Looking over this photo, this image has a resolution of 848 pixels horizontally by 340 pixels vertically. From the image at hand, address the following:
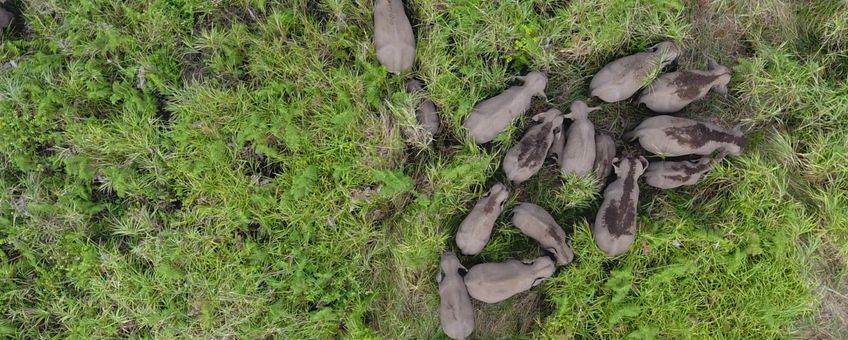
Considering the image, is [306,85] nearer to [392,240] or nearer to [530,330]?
[392,240]

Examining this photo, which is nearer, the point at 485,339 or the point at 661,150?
the point at 661,150

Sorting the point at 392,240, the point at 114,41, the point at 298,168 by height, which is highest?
the point at 114,41

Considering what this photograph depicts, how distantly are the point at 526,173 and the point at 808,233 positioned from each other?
2573 mm

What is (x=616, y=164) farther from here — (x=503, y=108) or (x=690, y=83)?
(x=503, y=108)

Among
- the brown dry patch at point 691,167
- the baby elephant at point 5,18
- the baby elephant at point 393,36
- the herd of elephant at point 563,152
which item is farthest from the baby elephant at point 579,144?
the baby elephant at point 5,18

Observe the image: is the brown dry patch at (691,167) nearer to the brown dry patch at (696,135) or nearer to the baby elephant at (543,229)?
the brown dry patch at (696,135)

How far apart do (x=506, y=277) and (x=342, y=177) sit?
5.41ft

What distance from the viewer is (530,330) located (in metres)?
4.69

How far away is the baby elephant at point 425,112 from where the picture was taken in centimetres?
456

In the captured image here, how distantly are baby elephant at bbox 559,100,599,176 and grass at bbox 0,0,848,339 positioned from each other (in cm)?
15

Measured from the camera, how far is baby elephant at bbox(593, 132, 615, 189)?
14.7ft

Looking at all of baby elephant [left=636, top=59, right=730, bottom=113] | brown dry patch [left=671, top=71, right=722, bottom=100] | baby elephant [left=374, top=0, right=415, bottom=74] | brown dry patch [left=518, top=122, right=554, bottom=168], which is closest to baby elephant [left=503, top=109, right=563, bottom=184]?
brown dry patch [left=518, top=122, right=554, bottom=168]

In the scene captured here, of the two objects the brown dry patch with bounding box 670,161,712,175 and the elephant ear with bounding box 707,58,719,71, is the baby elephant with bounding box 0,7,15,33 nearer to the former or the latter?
the brown dry patch with bounding box 670,161,712,175

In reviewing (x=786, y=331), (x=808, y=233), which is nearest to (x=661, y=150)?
(x=808, y=233)
